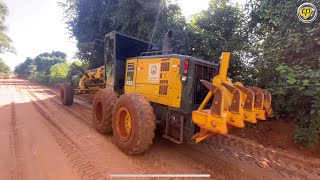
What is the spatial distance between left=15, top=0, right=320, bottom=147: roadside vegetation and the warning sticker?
2.57 metres

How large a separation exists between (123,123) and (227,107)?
2190 millimetres

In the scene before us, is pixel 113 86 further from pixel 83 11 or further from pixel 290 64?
pixel 83 11

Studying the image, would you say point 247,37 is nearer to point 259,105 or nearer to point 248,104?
point 259,105

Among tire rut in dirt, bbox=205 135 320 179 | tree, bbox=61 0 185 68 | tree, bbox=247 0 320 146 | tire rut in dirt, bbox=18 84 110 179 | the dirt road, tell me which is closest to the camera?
tire rut in dirt, bbox=18 84 110 179

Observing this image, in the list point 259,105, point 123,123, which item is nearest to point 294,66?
point 259,105

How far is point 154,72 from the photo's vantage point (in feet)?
15.4

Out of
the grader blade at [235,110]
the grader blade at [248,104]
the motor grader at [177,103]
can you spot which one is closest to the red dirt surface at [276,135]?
the motor grader at [177,103]

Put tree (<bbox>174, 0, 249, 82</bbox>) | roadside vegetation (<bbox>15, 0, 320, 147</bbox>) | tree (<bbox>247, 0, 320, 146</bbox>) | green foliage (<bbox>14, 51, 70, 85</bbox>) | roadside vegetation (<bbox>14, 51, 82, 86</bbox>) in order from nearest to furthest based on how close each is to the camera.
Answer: tree (<bbox>247, 0, 320, 146</bbox>) → roadside vegetation (<bbox>15, 0, 320, 147</bbox>) → tree (<bbox>174, 0, 249, 82</bbox>) → roadside vegetation (<bbox>14, 51, 82, 86</bbox>) → green foliage (<bbox>14, 51, 70, 85</bbox>)

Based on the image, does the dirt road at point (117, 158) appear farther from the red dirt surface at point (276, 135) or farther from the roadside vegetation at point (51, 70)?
the roadside vegetation at point (51, 70)

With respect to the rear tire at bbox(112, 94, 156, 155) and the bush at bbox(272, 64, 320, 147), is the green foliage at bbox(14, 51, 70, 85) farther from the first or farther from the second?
the bush at bbox(272, 64, 320, 147)

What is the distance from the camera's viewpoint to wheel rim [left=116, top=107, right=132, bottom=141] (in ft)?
14.2

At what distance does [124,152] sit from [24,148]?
1.97 metres

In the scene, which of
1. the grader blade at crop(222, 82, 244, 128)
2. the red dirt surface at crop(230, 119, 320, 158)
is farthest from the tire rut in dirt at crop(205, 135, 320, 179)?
the grader blade at crop(222, 82, 244, 128)

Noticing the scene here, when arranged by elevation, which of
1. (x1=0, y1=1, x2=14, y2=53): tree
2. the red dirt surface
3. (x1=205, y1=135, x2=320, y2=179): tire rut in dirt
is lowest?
(x1=205, y1=135, x2=320, y2=179): tire rut in dirt
